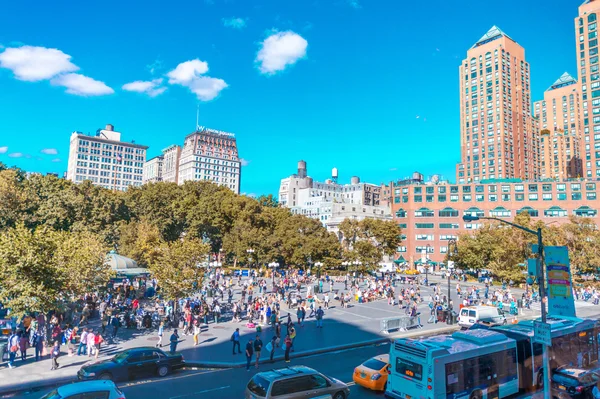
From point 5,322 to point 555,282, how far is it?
102 feet

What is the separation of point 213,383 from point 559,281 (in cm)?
1658

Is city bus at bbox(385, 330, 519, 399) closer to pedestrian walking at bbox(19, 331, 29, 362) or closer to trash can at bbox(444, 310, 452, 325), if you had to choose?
trash can at bbox(444, 310, 452, 325)

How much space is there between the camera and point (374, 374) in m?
16.3

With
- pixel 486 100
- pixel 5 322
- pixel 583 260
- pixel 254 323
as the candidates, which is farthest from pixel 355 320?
pixel 486 100

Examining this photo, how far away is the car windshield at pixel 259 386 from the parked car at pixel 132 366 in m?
6.74

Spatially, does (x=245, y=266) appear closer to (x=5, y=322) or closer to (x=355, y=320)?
(x=355, y=320)

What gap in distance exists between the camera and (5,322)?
1019 inches

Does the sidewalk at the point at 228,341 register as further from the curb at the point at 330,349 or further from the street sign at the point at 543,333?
the street sign at the point at 543,333

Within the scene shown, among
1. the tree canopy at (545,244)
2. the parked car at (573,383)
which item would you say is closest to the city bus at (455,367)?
the parked car at (573,383)

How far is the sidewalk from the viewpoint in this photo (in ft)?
60.1

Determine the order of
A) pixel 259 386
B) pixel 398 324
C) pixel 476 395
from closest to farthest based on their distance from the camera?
pixel 259 386, pixel 476 395, pixel 398 324

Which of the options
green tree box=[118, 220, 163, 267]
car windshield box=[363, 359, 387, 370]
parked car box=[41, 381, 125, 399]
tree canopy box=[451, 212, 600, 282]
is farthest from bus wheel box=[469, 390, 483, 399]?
tree canopy box=[451, 212, 600, 282]

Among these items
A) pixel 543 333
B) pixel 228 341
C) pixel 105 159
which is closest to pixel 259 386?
pixel 543 333

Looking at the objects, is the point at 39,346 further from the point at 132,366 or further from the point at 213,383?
the point at 213,383
